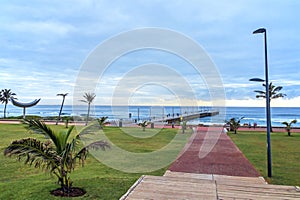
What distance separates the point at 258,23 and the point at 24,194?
13.5 m

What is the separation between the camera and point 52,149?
14.1ft

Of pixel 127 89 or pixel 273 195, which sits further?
pixel 127 89

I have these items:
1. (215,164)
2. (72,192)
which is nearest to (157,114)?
(215,164)

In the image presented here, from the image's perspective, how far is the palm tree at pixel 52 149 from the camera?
4039 millimetres

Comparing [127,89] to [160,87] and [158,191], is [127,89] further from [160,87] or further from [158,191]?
[158,191]

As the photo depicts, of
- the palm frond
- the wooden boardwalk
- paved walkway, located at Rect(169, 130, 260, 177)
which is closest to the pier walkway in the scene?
paved walkway, located at Rect(169, 130, 260, 177)

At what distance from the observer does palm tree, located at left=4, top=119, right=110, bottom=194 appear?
159 inches

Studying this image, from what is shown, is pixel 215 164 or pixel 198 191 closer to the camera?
pixel 198 191

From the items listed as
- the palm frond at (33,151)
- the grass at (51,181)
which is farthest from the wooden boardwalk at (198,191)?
the palm frond at (33,151)

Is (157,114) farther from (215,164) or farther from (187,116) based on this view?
(215,164)

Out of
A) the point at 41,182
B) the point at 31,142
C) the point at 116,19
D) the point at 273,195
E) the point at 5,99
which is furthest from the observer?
the point at 5,99

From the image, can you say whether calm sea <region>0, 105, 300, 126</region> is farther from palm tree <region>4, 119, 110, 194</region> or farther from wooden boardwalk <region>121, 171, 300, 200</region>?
wooden boardwalk <region>121, 171, 300, 200</region>

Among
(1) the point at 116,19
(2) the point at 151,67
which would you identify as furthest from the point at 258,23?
(1) the point at 116,19

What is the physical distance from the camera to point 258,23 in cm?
1332
